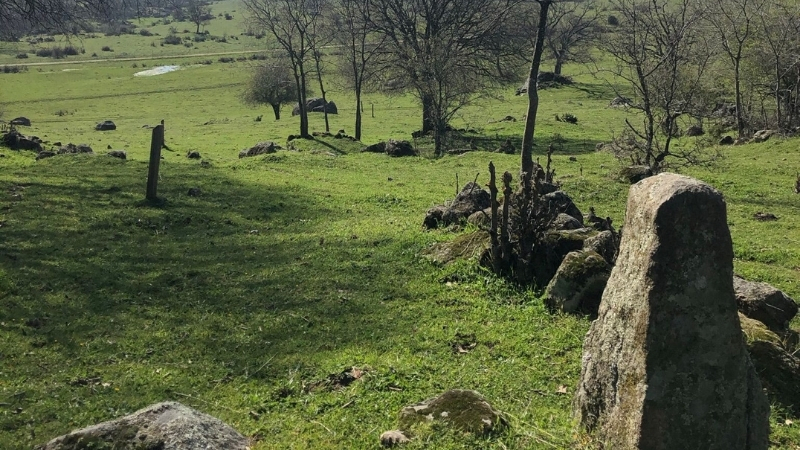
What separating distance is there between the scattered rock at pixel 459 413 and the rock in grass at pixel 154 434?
6.16 feet

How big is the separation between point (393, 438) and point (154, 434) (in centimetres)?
225

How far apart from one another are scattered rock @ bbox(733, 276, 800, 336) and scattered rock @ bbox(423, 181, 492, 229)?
6.85 m

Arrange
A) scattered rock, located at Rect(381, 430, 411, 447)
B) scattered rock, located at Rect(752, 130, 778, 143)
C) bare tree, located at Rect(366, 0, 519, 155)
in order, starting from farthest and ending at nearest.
A: bare tree, located at Rect(366, 0, 519, 155)
scattered rock, located at Rect(752, 130, 778, 143)
scattered rock, located at Rect(381, 430, 411, 447)

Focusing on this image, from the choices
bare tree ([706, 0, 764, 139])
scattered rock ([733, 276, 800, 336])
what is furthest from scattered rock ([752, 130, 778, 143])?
scattered rock ([733, 276, 800, 336])

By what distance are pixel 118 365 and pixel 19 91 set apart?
76.1m

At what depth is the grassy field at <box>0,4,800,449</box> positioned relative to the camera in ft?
25.7

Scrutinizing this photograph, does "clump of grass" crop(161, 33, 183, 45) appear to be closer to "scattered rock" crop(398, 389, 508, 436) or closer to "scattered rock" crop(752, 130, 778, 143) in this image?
"scattered rock" crop(752, 130, 778, 143)

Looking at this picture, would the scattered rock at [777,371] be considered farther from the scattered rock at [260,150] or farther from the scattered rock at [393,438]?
the scattered rock at [260,150]

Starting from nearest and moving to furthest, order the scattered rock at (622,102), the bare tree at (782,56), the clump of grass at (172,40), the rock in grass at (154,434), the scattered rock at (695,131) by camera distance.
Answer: the rock in grass at (154,434)
the scattered rock at (622,102)
the bare tree at (782,56)
the scattered rock at (695,131)
the clump of grass at (172,40)

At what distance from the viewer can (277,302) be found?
11422 millimetres

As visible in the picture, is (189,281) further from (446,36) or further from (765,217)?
(446,36)

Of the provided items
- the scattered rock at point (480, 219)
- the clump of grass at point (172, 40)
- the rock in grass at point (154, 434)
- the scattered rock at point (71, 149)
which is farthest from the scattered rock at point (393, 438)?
the clump of grass at point (172, 40)

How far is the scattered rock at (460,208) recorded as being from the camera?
1524cm

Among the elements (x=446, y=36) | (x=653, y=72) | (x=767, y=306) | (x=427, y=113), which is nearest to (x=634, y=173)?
(x=653, y=72)
